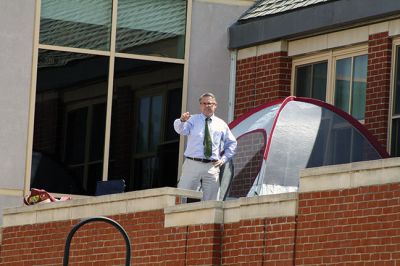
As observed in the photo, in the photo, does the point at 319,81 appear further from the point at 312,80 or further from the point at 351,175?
the point at 351,175

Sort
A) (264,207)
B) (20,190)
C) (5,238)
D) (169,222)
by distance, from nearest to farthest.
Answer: (264,207)
(169,222)
(5,238)
(20,190)

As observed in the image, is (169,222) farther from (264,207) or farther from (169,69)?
(169,69)

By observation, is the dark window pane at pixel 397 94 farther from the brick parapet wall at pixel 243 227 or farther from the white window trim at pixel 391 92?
the brick parapet wall at pixel 243 227

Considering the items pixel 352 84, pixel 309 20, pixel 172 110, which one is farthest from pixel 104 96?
pixel 352 84

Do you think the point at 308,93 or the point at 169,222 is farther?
the point at 308,93

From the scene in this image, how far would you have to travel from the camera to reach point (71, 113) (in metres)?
25.0

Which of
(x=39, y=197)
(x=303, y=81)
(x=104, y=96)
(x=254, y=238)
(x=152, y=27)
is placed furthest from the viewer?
(x=152, y=27)

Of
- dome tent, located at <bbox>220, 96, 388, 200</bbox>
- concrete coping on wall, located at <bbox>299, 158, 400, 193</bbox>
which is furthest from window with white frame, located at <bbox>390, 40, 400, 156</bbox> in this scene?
concrete coping on wall, located at <bbox>299, 158, 400, 193</bbox>

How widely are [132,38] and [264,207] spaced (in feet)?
25.6

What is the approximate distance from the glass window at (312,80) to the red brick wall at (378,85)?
1.29 m

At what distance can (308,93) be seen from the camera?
2464cm

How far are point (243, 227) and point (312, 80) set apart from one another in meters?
6.45

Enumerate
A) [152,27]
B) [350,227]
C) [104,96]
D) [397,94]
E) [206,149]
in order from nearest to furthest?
[350,227]
[206,149]
[397,94]
[104,96]
[152,27]

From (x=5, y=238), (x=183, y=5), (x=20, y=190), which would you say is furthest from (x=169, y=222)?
(x=183, y=5)
